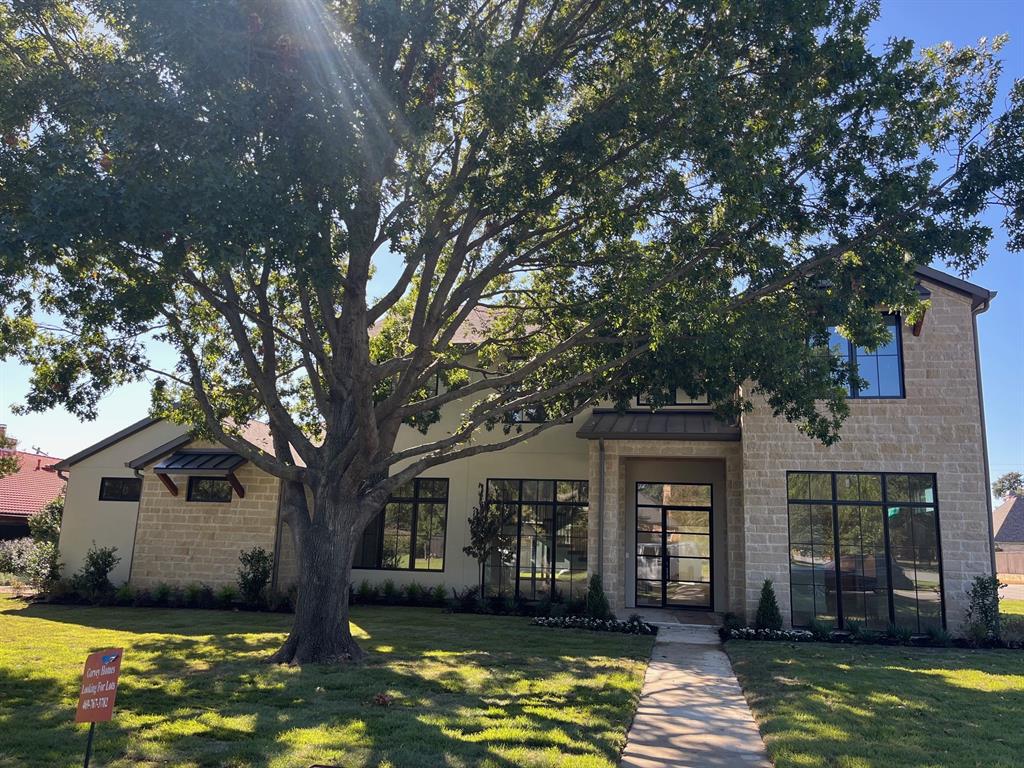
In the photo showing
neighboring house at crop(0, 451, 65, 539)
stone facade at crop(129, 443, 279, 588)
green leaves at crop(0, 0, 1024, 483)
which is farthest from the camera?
neighboring house at crop(0, 451, 65, 539)

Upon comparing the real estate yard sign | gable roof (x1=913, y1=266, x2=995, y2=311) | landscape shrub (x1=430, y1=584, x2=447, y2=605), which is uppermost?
gable roof (x1=913, y1=266, x2=995, y2=311)

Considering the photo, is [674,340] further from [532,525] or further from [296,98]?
[532,525]

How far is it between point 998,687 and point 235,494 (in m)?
15.9

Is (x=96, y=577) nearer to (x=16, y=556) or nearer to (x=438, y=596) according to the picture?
(x=16, y=556)

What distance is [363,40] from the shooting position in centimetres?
859

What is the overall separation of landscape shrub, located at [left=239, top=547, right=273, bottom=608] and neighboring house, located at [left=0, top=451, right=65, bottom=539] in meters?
12.0

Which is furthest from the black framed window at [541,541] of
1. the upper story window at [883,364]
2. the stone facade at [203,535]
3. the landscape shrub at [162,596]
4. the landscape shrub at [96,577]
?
the landscape shrub at [96,577]

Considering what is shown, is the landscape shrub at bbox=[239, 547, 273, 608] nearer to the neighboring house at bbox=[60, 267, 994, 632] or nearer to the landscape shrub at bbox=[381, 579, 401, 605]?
the neighboring house at bbox=[60, 267, 994, 632]

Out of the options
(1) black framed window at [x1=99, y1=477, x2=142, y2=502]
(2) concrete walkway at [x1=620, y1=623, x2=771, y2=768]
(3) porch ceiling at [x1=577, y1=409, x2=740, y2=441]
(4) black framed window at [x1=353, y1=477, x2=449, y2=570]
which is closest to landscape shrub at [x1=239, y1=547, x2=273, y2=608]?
(4) black framed window at [x1=353, y1=477, x2=449, y2=570]

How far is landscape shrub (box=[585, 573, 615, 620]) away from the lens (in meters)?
15.1

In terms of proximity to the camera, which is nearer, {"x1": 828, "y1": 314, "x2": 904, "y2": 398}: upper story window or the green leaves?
the green leaves

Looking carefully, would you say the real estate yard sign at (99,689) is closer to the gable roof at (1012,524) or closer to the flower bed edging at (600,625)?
the flower bed edging at (600,625)

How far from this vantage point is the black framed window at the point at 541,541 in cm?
1791

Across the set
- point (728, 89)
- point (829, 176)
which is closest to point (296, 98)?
point (728, 89)
